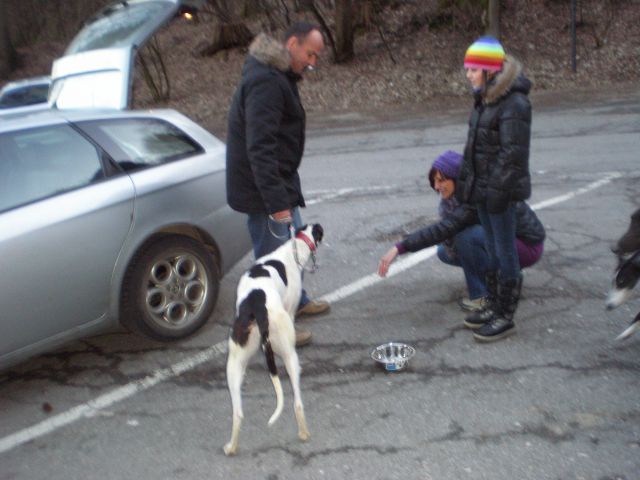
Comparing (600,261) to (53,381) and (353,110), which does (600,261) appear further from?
(353,110)

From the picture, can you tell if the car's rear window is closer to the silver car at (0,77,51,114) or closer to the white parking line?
the silver car at (0,77,51,114)

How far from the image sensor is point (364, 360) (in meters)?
4.76

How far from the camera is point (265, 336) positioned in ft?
12.2

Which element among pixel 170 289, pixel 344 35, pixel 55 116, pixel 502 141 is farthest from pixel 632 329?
pixel 344 35

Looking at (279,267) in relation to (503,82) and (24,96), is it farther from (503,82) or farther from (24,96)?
(24,96)

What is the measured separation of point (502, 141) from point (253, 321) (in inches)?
69.0

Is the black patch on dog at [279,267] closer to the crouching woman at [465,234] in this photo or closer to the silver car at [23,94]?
the crouching woman at [465,234]

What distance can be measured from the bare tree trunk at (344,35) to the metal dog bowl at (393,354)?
15513 millimetres

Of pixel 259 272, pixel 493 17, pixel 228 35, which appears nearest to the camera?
pixel 259 272

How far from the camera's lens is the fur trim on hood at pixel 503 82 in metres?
4.28

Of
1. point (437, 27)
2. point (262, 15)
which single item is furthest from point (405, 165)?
point (262, 15)

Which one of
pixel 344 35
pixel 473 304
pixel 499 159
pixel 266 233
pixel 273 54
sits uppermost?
pixel 273 54

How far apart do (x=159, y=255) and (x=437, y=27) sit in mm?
17073

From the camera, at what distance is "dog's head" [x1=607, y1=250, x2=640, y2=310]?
4387mm
